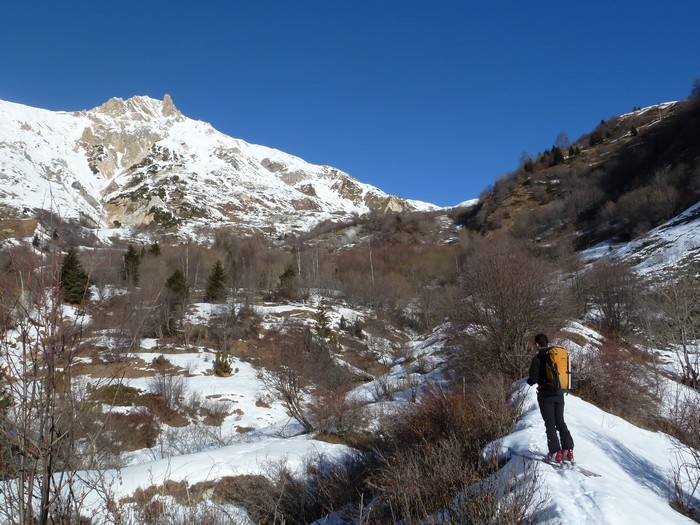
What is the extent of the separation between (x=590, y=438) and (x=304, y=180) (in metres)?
197

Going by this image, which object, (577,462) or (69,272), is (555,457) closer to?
(577,462)

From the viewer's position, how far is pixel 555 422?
5629 millimetres

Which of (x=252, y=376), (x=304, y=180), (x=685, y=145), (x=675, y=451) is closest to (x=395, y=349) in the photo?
(x=252, y=376)

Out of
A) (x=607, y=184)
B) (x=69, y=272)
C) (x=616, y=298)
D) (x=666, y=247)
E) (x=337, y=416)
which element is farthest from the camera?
(x=607, y=184)

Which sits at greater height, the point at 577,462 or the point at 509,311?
the point at 509,311

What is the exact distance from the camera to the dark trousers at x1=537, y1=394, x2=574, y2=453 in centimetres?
554

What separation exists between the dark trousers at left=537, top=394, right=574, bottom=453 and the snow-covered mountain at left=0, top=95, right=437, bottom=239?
89896 millimetres

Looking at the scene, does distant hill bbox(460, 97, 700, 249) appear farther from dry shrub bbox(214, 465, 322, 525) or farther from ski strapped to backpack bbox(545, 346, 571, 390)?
dry shrub bbox(214, 465, 322, 525)

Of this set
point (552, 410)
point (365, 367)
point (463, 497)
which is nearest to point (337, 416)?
point (552, 410)

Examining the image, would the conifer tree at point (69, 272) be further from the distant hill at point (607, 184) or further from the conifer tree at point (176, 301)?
the distant hill at point (607, 184)

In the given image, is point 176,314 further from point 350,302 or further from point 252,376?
point 350,302

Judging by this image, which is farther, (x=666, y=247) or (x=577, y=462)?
(x=666, y=247)

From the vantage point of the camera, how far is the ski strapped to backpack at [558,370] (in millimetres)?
5566

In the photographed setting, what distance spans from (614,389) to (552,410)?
8.43 meters
